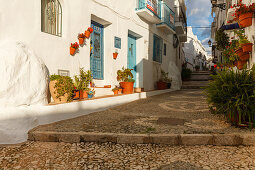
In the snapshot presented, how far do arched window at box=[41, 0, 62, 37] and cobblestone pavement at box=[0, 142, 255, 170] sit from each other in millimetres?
3315

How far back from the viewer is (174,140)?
9.43 feet

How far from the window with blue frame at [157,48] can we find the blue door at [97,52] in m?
4.70

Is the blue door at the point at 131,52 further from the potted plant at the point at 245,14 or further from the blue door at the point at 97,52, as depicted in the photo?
the potted plant at the point at 245,14

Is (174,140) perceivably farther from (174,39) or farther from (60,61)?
(174,39)

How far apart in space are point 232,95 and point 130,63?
20.3 ft

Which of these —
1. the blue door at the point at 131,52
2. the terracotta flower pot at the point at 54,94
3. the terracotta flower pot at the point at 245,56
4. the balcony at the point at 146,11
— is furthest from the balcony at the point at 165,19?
the terracotta flower pot at the point at 54,94

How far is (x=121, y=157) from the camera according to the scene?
2.45 metres

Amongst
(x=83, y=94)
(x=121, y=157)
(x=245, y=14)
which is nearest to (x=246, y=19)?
(x=245, y=14)

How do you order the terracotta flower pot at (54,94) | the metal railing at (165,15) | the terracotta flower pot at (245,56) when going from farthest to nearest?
the metal railing at (165,15)
the terracotta flower pot at (245,56)
the terracotta flower pot at (54,94)

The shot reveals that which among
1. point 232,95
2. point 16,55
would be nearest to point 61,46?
point 16,55

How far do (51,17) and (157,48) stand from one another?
7.73 m

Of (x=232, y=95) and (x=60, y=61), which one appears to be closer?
(x=232, y=95)

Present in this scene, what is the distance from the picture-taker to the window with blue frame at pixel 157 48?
1112 centimetres

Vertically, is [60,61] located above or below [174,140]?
above
